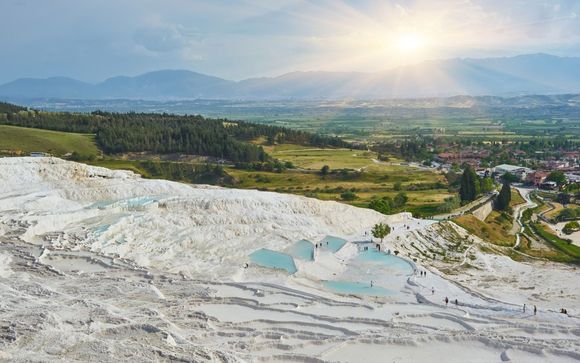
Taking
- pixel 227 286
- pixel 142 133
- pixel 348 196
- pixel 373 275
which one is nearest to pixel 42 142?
pixel 142 133

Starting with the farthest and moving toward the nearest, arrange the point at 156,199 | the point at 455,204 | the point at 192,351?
the point at 455,204 → the point at 156,199 → the point at 192,351

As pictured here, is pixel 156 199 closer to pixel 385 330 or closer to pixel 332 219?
pixel 332 219

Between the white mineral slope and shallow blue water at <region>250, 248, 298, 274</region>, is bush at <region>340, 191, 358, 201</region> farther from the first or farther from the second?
shallow blue water at <region>250, 248, 298, 274</region>

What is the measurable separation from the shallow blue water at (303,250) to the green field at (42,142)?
2730 inches

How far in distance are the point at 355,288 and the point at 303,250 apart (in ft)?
25.9

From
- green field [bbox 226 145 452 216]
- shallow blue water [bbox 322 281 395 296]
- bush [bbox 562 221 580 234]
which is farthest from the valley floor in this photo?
green field [bbox 226 145 452 216]

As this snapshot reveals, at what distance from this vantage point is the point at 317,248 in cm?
4459

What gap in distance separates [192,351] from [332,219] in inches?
1251

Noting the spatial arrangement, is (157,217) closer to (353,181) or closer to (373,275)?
(373,275)

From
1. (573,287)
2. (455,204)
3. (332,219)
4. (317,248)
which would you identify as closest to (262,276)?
(317,248)

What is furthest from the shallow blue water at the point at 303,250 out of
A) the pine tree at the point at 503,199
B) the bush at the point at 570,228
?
the pine tree at the point at 503,199

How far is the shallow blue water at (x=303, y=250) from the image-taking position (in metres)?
41.7

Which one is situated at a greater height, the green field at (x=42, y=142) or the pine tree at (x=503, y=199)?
the green field at (x=42, y=142)

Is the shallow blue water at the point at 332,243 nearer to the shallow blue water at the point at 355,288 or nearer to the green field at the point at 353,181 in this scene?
the shallow blue water at the point at 355,288
